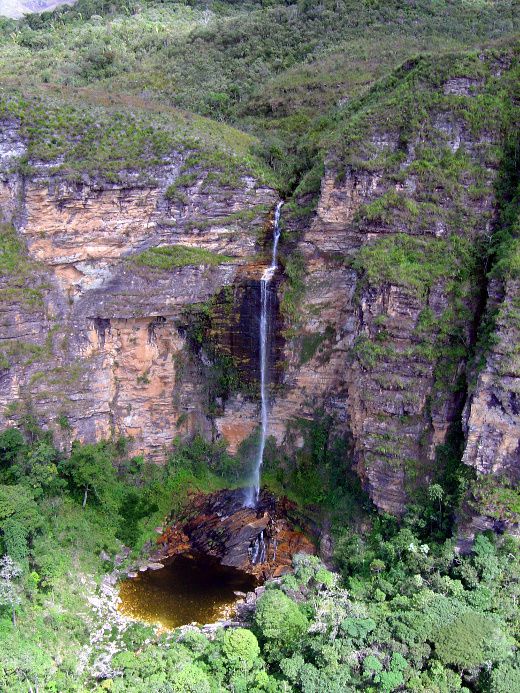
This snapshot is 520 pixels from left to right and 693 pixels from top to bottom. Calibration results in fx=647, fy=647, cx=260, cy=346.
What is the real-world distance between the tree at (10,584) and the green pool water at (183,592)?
14.3ft

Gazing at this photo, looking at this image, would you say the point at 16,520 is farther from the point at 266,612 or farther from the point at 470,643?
the point at 470,643

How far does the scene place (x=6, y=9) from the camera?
195 feet

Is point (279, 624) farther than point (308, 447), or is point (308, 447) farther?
point (308, 447)

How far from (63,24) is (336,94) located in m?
27.3

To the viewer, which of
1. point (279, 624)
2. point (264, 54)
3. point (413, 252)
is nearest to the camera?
point (279, 624)

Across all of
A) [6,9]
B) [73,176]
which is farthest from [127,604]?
[6,9]

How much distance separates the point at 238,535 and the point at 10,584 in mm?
10481

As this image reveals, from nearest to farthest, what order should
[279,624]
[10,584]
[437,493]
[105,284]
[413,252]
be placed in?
[279,624], [10,584], [437,493], [413,252], [105,284]

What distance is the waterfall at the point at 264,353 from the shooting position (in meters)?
29.5

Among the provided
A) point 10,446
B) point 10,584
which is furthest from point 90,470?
point 10,584

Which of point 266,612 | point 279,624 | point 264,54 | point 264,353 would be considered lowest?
point 279,624

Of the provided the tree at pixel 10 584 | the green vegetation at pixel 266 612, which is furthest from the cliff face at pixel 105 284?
the tree at pixel 10 584

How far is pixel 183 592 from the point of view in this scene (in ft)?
85.6

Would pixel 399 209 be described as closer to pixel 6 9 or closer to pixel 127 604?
pixel 127 604
